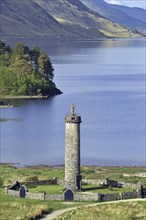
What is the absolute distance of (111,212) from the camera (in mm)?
45469

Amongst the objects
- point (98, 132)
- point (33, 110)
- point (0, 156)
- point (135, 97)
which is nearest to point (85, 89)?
point (135, 97)

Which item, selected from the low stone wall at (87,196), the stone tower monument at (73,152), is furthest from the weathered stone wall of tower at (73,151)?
the low stone wall at (87,196)

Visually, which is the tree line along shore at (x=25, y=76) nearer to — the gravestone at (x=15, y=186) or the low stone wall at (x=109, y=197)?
the gravestone at (x=15, y=186)

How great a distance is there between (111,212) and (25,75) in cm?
9656

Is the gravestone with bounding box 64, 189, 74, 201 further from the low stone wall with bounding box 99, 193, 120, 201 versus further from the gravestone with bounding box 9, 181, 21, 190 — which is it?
the gravestone with bounding box 9, 181, 21, 190

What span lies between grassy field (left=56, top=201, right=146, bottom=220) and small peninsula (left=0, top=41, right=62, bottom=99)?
3468 inches

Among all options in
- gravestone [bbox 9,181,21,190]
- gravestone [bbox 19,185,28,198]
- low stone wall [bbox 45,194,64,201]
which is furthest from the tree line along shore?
low stone wall [bbox 45,194,64,201]

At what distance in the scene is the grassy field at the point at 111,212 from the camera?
4450 cm

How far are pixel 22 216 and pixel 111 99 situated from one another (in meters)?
89.9

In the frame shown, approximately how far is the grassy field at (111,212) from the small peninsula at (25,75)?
88.1 meters

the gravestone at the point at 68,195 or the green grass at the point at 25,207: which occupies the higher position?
the gravestone at the point at 68,195

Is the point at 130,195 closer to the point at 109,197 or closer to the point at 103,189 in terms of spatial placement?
the point at 109,197

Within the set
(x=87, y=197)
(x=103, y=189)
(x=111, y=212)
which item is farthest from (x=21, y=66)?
(x=111, y=212)

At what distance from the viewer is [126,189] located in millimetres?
52031
